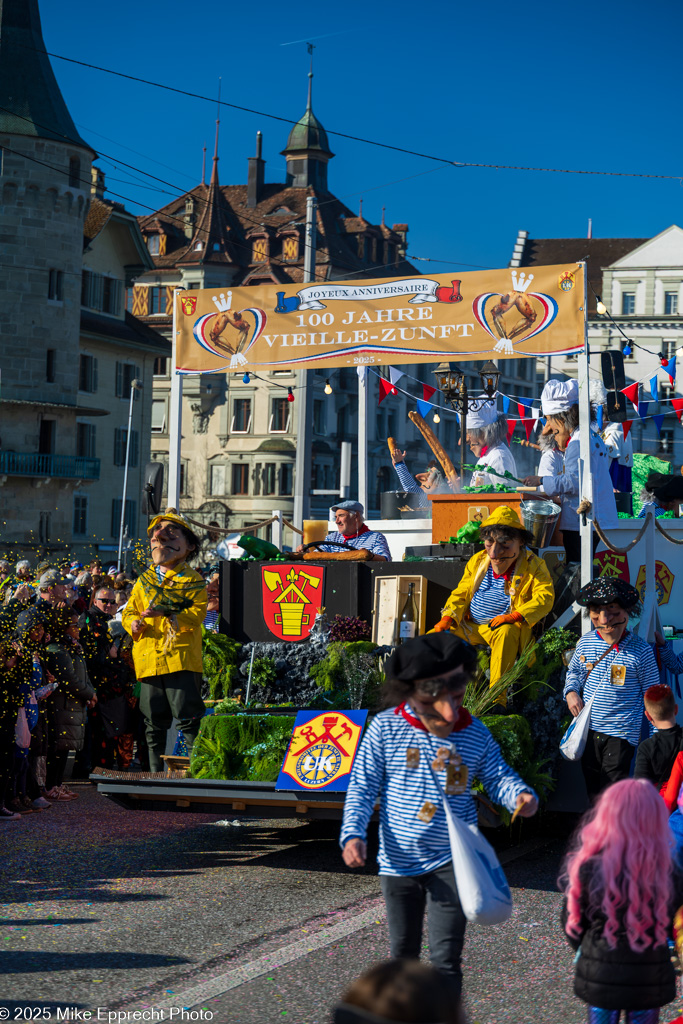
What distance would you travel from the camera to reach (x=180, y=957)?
587cm

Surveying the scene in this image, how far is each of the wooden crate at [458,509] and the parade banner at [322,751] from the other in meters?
2.92

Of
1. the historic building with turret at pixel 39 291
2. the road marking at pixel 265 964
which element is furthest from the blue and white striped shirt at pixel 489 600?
the historic building with turret at pixel 39 291

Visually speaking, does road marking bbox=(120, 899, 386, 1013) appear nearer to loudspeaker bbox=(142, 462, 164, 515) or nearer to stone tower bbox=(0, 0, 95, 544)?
loudspeaker bbox=(142, 462, 164, 515)

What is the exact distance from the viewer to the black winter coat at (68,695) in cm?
1013

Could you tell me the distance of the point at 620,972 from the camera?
3832mm

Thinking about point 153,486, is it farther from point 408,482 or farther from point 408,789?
point 408,789

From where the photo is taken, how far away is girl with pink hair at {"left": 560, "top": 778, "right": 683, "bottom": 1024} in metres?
3.82

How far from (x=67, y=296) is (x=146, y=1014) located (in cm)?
4850

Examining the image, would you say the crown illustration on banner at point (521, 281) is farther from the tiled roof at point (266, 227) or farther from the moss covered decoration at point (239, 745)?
the tiled roof at point (266, 227)

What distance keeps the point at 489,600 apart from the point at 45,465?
44312 mm

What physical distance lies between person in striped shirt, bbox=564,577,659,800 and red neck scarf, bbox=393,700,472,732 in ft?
8.38

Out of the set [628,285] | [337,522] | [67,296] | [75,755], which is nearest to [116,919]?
[337,522]

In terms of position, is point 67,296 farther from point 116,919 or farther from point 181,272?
point 116,919

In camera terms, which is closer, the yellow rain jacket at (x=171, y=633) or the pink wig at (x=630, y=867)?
the pink wig at (x=630, y=867)
